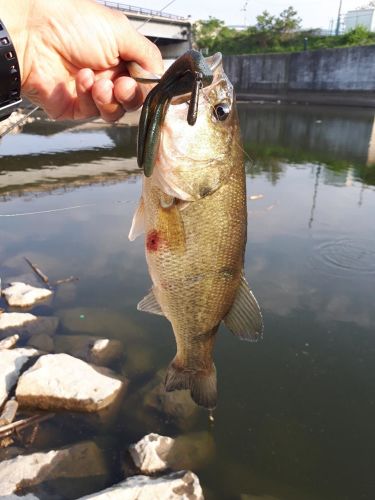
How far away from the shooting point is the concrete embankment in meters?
34.6

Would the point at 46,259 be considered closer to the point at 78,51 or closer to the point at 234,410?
the point at 234,410

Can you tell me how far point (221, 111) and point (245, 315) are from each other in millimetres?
1096

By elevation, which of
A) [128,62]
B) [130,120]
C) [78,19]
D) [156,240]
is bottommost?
[130,120]

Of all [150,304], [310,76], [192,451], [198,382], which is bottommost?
[192,451]

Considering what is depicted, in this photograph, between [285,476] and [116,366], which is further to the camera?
[116,366]

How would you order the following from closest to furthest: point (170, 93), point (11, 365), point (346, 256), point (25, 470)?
point (170, 93), point (25, 470), point (11, 365), point (346, 256)

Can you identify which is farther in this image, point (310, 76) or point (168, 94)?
point (310, 76)

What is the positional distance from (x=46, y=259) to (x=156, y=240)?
20.3 ft

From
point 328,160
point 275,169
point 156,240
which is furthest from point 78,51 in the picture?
point 328,160

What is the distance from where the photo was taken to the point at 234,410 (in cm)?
466

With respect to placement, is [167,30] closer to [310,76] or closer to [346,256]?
[310,76]

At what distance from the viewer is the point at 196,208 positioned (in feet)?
6.71

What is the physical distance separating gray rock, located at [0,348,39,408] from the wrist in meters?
3.24

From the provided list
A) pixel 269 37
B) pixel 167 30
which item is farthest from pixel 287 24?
pixel 167 30
